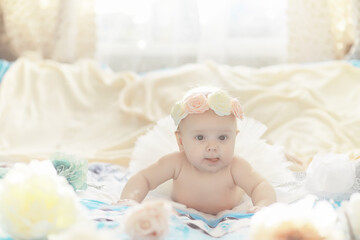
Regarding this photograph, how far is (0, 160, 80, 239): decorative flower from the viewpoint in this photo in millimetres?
807

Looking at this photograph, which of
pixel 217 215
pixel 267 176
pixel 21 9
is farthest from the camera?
pixel 21 9

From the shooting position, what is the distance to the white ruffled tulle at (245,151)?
146cm

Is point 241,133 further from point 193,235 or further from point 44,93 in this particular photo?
point 44,93

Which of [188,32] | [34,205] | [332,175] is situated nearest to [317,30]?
[188,32]

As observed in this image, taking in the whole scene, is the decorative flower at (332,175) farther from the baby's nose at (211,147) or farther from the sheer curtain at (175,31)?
the sheer curtain at (175,31)

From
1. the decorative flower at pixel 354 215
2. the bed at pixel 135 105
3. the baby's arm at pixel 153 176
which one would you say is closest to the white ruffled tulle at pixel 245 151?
the baby's arm at pixel 153 176

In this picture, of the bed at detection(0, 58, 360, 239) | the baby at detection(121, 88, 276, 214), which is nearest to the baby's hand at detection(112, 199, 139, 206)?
the baby at detection(121, 88, 276, 214)

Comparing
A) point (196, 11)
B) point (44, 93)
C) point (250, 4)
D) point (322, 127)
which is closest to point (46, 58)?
point (44, 93)

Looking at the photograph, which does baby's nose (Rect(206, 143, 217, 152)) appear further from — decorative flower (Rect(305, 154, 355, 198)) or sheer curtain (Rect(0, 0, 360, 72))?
sheer curtain (Rect(0, 0, 360, 72))

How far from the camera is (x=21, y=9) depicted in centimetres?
265

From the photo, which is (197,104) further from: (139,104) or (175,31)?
(175,31)

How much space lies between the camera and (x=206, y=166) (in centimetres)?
134

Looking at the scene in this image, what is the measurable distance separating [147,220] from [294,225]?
0.22 m

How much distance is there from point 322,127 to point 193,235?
114 cm
